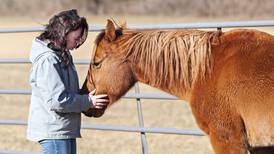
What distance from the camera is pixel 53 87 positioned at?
476 cm

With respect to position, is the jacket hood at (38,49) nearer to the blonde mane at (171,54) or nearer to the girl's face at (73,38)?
the girl's face at (73,38)

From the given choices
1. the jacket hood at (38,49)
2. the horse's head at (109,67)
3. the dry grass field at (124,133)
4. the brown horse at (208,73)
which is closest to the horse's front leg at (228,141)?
the brown horse at (208,73)

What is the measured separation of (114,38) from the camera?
5223 mm

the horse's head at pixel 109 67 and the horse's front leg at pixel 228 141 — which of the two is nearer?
the horse's front leg at pixel 228 141

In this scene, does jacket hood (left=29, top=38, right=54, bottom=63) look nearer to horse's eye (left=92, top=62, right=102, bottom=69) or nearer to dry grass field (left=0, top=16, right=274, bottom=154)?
horse's eye (left=92, top=62, right=102, bottom=69)

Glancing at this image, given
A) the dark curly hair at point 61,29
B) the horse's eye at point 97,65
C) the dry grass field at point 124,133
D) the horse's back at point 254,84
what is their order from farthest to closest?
the dry grass field at point 124,133, the horse's eye at point 97,65, the dark curly hair at point 61,29, the horse's back at point 254,84

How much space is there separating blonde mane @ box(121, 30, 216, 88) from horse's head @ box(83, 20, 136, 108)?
7cm

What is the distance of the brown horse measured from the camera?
4.75 metres

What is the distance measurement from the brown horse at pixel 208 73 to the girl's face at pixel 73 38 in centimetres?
31

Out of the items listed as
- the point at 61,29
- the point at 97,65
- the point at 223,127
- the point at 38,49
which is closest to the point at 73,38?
the point at 61,29

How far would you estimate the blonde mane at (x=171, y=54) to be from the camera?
5.03 metres

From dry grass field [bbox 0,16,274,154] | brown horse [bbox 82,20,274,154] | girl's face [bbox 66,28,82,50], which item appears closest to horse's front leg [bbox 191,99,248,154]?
brown horse [bbox 82,20,274,154]

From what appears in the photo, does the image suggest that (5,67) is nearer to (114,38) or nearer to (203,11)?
(114,38)

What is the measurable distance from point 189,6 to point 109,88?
3491cm
